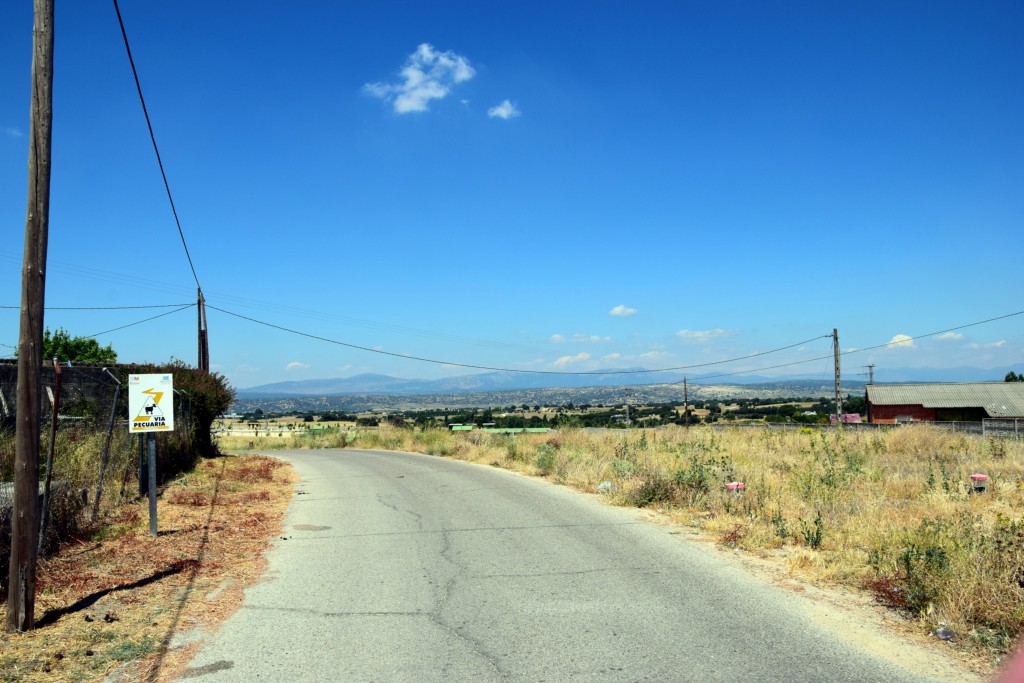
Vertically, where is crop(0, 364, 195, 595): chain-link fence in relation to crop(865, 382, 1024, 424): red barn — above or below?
above

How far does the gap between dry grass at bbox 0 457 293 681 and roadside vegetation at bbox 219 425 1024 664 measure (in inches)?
238

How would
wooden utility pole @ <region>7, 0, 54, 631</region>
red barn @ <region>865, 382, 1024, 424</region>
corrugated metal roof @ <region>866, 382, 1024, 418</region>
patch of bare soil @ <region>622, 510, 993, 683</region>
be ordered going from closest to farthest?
patch of bare soil @ <region>622, 510, 993, 683</region>
wooden utility pole @ <region>7, 0, 54, 631</region>
corrugated metal roof @ <region>866, 382, 1024, 418</region>
red barn @ <region>865, 382, 1024, 424</region>

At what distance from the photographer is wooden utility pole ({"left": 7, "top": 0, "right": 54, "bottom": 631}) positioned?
6.06 metres

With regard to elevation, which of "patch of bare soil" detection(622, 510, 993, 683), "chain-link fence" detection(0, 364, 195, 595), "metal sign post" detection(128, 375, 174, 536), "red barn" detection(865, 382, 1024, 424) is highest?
"metal sign post" detection(128, 375, 174, 536)

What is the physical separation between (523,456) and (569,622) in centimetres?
1578

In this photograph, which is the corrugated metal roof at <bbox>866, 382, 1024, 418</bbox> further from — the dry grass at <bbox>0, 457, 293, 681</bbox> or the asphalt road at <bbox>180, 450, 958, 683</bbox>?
the dry grass at <bbox>0, 457, 293, 681</bbox>

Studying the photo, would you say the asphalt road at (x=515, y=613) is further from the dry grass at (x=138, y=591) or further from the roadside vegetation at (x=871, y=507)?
the roadside vegetation at (x=871, y=507)

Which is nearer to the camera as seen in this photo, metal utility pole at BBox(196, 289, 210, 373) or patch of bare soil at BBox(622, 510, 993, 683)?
patch of bare soil at BBox(622, 510, 993, 683)

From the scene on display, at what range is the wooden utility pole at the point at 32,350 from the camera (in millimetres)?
6059

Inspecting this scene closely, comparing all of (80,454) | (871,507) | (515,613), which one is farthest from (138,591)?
(871,507)

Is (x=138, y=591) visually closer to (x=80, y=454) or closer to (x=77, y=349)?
(x=80, y=454)

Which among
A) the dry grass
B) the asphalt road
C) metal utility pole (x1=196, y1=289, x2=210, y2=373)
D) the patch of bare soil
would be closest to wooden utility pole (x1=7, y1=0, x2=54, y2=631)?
the dry grass

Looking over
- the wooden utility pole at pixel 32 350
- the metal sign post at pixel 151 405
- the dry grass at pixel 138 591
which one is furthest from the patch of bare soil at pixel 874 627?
the metal sign post at pixel 151 405

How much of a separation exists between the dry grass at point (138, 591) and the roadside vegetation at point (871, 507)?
6035 mm
